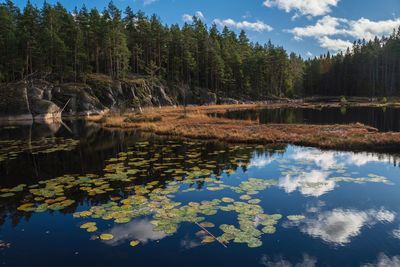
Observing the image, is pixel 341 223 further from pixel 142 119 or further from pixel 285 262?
pixel 142 119

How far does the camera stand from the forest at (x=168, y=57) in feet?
203

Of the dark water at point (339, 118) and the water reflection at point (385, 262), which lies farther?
the dark water at point (339, 118)

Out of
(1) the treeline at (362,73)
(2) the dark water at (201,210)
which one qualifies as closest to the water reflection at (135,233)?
(2) the dark water at (201,210)

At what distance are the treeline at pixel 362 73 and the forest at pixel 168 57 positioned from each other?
329 millimetres

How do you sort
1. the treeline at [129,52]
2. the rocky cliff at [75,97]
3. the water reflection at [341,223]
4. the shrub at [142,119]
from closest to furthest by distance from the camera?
the water reflection at [341,223], the shrub at [142,119], the rocky cliff at [75,97], the treeline at [129,52]

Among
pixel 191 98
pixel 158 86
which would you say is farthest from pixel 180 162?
pixel 191 98

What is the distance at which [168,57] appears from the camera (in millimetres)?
87000

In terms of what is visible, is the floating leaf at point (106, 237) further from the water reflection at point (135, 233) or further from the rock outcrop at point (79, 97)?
the rock outcrop at point (79, 97)

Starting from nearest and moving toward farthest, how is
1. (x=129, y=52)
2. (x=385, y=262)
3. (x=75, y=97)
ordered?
(x=385, y=262) < (x=75, y=97) < (x=129, y=52)

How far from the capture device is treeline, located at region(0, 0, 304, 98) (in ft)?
199

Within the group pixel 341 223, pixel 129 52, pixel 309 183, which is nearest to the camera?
pixel 341 223

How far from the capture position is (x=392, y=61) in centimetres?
10956

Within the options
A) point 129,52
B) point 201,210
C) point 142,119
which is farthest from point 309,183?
point 129,52

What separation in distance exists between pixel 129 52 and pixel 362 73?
8372 cm
